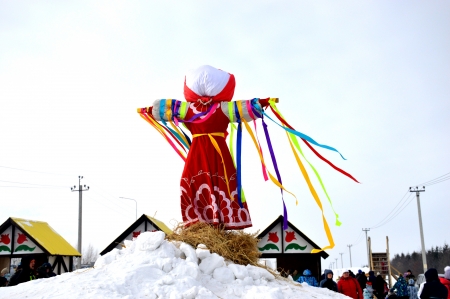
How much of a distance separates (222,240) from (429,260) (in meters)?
53.7

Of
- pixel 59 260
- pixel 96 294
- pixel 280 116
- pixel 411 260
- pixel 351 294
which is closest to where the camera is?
pixel 96 294

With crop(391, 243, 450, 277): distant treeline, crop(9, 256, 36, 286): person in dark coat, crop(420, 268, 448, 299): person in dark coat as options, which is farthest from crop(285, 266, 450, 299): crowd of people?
crop(391, 243, 450, 277): distant treeline

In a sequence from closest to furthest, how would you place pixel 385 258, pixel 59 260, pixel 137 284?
pixel 137 284, pixel 59 260, pixel 385 258

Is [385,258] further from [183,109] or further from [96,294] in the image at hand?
[96,294]

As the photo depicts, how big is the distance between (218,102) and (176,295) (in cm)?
322

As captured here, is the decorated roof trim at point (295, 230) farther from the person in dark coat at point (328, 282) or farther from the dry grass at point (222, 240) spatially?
the dry grass at point (222, 240)

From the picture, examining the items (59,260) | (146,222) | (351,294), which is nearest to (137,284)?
(351,294)

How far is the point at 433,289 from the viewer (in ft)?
21.4

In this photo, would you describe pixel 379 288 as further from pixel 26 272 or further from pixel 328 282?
pixel 26 272

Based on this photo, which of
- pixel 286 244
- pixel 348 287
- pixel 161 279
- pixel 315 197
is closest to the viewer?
pixel 161 279

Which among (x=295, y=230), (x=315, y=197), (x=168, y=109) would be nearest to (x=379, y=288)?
(x=295, y=230)

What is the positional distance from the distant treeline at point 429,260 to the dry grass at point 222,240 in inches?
1704

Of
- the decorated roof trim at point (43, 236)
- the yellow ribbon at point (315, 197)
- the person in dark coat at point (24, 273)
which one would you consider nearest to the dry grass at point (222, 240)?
the yellow ribbon at point (315, 197)

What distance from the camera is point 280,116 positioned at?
7.13 meters
